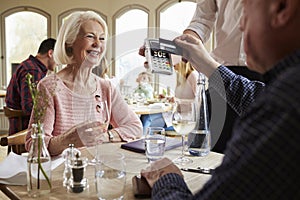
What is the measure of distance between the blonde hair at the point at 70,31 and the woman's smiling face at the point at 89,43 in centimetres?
2

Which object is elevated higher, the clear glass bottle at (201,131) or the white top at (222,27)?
the white top at (222,27)

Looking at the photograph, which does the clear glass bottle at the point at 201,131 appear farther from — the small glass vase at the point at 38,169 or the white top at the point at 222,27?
the small glass vase at the point at 38,169

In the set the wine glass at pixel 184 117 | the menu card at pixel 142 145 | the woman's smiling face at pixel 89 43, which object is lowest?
the menu card at pixel 142 145

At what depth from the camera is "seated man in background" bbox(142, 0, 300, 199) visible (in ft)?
1.90

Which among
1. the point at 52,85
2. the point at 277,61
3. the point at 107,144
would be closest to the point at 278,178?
the point at 277,61

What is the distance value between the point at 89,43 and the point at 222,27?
0.73 meters

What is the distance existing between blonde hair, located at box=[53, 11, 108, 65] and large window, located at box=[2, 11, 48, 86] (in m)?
5.61

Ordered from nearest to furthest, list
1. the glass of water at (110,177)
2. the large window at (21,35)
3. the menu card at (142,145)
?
the glass of water at (110,177)
the menu card at (142,145)
the large window at (21,35)

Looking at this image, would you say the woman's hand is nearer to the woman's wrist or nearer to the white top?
the woman's wrist

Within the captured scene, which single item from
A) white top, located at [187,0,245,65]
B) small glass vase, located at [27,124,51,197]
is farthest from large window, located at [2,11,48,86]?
small glass vase, located at [27,124,51,197]

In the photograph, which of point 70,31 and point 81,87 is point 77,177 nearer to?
point 81,87

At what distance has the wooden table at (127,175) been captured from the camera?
44.2 inches

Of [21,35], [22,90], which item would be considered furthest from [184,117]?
[21,35]

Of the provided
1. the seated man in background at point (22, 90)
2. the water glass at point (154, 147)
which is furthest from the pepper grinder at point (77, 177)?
the seated man in background at point (22, 90)
